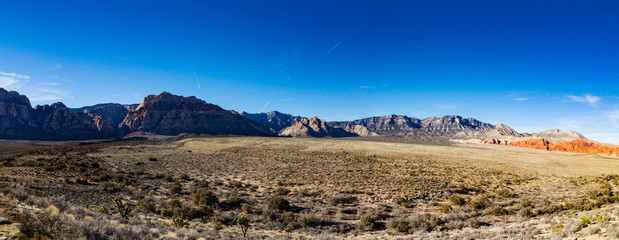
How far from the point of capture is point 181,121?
17600cm

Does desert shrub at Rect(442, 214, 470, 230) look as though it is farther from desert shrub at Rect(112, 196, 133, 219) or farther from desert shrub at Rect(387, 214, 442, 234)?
desert shrub at Rect(112, 196, 133, 219)

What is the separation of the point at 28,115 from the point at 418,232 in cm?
21837

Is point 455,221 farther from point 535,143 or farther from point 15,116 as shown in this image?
point 15,116

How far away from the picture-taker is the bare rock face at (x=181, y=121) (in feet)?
558

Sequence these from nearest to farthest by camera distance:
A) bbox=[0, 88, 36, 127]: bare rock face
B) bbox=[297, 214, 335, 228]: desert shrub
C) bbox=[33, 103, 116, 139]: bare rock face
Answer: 1. bbox=[297, 214, 335, 228]: desert shrub
2. bbox=[0, 88, 36, 127]: bare rock face
3. bbox=[33, 103, 116, 139]: bare rock face

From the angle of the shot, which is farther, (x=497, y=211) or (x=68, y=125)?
(x=68, y=125)

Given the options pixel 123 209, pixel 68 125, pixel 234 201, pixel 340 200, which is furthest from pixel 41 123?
pixel 340 200

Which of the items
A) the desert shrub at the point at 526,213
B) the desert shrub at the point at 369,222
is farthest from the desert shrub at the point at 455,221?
the desert shrub at the point at 369,222

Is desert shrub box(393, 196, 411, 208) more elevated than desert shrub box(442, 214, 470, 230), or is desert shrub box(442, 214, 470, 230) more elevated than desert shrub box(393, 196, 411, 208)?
desert shrub box(442, 214, 470, 230)

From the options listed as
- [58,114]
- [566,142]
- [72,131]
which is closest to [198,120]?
[72,131]

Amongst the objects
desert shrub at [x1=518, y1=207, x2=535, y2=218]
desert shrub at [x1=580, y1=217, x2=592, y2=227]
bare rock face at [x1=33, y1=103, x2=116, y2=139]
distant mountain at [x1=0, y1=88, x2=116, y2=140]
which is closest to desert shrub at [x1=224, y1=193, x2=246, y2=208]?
A: desert shrub at [x1=580, y1=217, x2=592, y2=227]

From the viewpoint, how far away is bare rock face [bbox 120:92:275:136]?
170000mm

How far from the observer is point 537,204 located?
17.6 m

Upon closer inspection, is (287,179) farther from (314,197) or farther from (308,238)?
(308,238)
